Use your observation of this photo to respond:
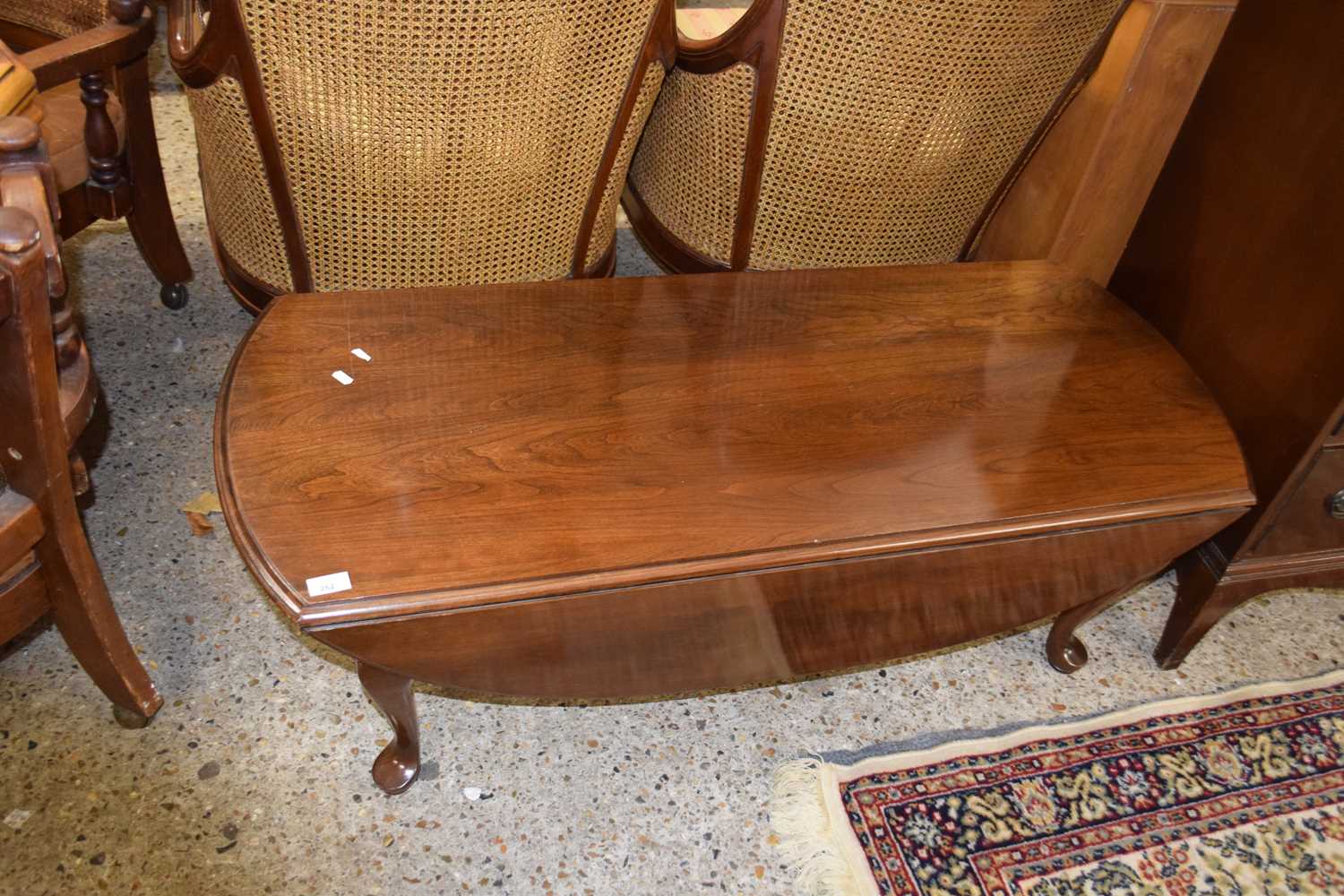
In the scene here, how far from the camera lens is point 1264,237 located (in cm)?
141

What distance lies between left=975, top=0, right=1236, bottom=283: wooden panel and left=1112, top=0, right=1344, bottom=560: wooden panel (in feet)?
0.42

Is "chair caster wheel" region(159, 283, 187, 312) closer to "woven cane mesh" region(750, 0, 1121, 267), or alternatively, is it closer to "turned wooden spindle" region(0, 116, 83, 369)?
"turned wooden spindle" region(0, 116, 83, 369)

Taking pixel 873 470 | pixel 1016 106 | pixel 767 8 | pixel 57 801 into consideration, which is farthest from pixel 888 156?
pixel 57 801

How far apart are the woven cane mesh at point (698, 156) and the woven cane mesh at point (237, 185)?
0.62 meters

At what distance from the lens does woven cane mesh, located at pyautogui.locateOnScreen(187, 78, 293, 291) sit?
132cm

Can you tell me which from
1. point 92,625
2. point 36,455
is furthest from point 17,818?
point 36,455

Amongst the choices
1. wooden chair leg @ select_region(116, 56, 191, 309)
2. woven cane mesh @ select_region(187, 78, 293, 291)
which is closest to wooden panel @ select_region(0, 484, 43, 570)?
woven cane mesh @ select_region(187, 78, 293, 291)

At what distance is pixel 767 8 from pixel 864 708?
3.28 feet

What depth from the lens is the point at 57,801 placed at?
1.28 meters

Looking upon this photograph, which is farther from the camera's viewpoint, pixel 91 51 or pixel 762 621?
pixel 91 51

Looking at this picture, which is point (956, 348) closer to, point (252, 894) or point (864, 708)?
point (864, 708)

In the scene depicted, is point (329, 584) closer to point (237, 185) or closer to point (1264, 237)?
point (237, 185)

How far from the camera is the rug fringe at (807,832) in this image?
51.4 inches

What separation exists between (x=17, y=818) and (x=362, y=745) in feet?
1.34
